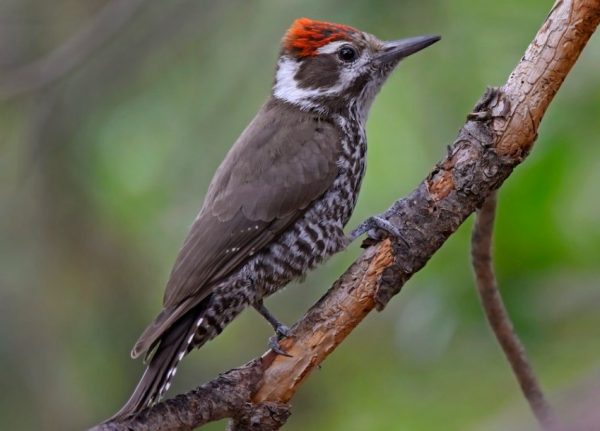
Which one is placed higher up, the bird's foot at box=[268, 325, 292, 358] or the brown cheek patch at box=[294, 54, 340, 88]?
the brown cheek patch at box=[294, 54, 340, 88]

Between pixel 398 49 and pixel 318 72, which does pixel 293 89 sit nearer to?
pixel 318 72

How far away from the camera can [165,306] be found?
3436 millimetres

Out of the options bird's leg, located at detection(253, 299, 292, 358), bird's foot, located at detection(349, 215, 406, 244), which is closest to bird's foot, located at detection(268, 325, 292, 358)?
bird's leg, located at detection(253, 299, 292, 358)

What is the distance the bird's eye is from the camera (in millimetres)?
4293

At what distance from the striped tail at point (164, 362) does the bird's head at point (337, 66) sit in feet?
3.93

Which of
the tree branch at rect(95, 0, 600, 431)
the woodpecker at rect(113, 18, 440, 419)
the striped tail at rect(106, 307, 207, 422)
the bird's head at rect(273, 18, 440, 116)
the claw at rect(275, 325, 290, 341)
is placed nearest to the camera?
the tree branch at rect(95, 0, 600, 431)

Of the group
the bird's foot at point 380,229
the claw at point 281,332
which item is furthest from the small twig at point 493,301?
the claw at point 281,332

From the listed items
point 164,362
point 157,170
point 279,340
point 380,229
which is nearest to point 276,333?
point 279,340

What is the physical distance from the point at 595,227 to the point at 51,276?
340 centimetres

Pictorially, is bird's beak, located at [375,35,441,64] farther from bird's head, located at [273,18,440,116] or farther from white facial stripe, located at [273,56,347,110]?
white facial stripe, located at [273,56,347,110]

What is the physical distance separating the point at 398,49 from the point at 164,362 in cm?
175

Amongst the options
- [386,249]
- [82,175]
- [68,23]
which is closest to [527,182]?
[386,249]

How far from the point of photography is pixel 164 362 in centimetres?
331

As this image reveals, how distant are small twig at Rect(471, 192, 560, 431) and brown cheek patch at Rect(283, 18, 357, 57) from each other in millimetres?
1427
